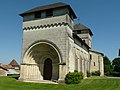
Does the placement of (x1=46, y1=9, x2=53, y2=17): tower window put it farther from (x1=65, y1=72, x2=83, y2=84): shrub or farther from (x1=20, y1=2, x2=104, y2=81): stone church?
(x1=65, y1=72, x2=83, y2=84): shrub

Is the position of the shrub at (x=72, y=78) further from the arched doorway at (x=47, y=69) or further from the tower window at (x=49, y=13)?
the tower window at (x=49, y=13)

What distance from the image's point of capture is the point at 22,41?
22.9m

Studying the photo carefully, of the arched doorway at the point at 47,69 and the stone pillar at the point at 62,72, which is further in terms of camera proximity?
the arched doorway at the point at 47,69

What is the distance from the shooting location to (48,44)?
2094 cm

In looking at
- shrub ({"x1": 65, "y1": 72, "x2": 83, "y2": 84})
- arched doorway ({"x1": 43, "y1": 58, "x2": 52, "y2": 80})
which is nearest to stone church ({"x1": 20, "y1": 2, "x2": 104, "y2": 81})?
arched doorway ({"x1": 43, "y1": 58, "x2": 52, "y2": 80})

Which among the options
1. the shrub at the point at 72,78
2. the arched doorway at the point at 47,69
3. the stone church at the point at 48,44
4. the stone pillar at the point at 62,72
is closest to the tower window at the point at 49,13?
the stone church at the point at 48,44

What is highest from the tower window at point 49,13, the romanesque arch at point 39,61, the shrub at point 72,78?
the tower window at point 49,13

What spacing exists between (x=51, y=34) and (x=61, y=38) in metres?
1.68

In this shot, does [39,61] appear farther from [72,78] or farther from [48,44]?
[72,78]

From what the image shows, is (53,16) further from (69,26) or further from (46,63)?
(46,63)

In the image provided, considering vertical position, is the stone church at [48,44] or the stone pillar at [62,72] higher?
the stone church at [48,44]

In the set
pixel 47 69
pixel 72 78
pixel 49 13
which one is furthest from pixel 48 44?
pixel 72 78

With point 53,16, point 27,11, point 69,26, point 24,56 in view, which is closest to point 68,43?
point 69,26

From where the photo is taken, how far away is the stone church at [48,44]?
19953mm
